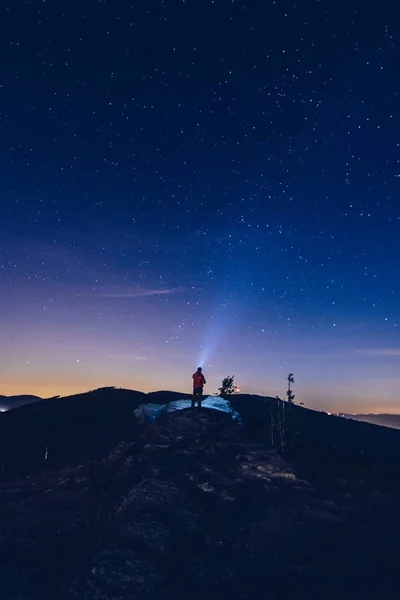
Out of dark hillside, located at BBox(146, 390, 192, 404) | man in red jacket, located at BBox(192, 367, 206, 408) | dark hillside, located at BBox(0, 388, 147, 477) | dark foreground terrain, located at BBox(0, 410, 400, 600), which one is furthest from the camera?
dark hillside, located at BBox(146, 390, 192, 404)

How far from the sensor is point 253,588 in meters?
9.15

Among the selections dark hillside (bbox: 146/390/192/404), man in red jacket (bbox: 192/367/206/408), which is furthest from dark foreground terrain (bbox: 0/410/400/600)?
dark hillside (bbox: 146/390/192/404)

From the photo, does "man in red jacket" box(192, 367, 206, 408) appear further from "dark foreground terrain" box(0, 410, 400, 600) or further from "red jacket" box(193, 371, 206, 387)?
"dark foreground terrain" box(0, 410, 400, 600)

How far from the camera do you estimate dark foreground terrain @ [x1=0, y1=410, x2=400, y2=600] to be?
30.6ft

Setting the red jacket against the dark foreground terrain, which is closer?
the dark foreground terrain

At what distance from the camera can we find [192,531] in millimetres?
11172

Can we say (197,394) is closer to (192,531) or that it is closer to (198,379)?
(198,379)

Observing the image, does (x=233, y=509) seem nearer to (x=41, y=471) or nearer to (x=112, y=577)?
(x=112, y=577)

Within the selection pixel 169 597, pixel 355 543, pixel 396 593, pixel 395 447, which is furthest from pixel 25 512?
pixel 395 447

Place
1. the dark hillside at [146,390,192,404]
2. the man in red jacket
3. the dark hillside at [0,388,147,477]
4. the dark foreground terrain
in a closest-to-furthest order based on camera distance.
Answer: the dark foreground terrain → the dark hillside at [0,388,147,477] → the man in red jacket → the dark hillside at [146,390,192,404]

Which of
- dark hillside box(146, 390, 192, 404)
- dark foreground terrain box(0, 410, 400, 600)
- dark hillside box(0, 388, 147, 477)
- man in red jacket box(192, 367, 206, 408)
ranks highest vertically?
man in red jacket box(192, 367, 206, 408)

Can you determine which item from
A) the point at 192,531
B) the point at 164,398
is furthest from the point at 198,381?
the point at 192,531

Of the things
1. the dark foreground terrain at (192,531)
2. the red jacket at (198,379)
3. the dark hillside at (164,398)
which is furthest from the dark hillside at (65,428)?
the red jacket at (198,379)

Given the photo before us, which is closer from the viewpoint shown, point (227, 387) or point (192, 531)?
point (192, 531)
